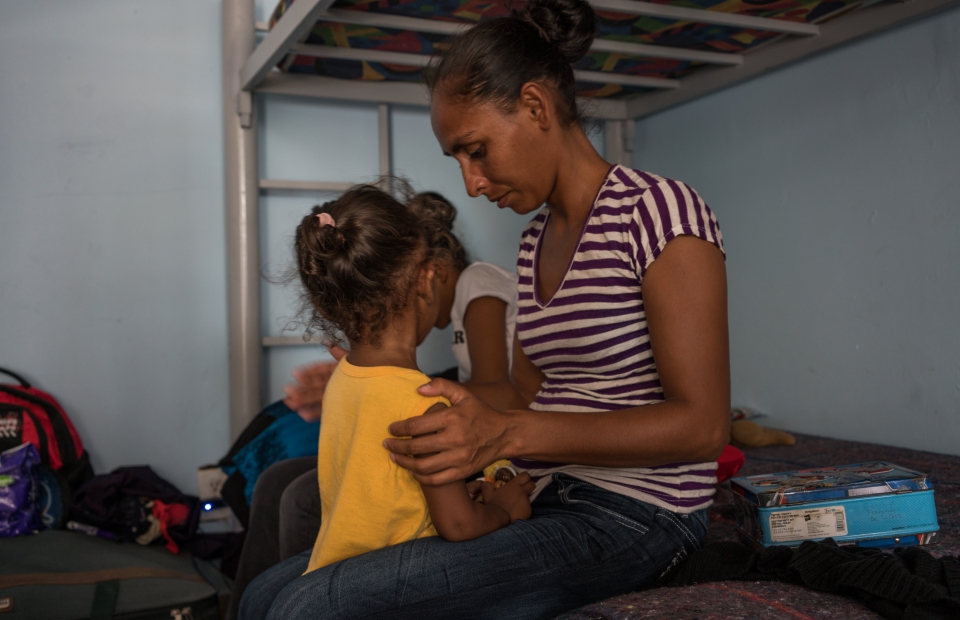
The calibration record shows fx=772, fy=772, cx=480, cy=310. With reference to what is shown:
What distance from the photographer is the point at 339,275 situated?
3.65 ft

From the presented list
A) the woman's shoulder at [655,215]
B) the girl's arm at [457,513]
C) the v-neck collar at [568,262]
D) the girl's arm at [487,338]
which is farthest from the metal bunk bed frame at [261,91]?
the girl's arm at [457,513]

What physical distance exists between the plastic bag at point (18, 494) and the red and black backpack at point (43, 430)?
0.29 feet

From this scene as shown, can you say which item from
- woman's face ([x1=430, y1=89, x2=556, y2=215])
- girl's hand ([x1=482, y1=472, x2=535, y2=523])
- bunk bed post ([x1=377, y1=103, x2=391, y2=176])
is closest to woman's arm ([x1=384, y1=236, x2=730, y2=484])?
girl's hand ([x1=482, y1=472, x2=535, y2=523])

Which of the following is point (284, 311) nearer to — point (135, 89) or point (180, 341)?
point (180, 341)

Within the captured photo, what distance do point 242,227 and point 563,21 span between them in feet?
5.02

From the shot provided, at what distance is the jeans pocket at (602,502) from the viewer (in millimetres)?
1000

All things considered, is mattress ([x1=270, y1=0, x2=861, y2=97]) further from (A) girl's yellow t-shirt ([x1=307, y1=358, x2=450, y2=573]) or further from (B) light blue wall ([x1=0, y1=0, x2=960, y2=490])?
(A) girl's yellow t-shirt ([x1=307, y1=358, x2=450, y2=573])

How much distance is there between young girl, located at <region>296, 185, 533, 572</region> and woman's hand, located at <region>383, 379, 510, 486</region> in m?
0.04

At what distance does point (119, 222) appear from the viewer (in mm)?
2502

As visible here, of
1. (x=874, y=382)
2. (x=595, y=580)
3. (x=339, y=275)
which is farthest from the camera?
(x=874, y=382)

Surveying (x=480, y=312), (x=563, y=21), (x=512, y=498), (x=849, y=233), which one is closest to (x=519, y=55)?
(x=563, y=21)

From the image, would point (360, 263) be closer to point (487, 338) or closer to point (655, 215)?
point (655, 215)

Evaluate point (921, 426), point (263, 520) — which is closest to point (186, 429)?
point (263, 520)

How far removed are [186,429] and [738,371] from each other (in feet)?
5.97
